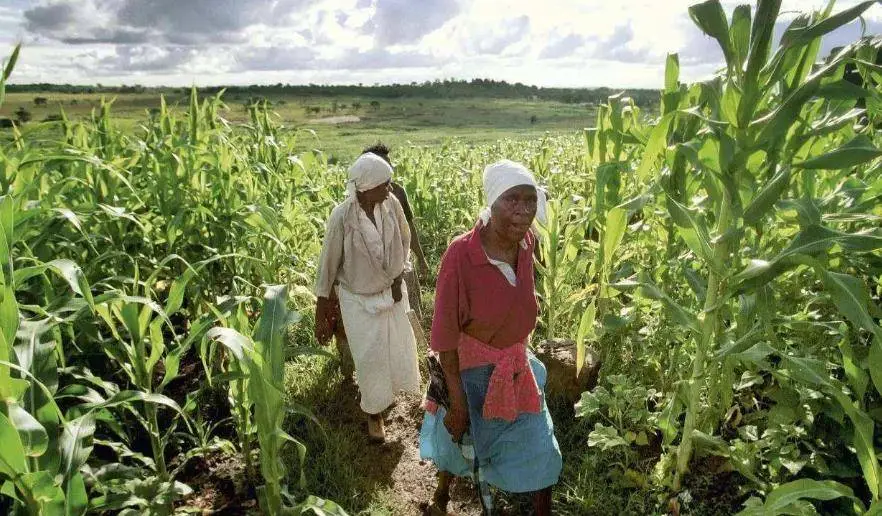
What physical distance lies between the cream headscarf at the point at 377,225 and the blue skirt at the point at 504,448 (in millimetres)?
1064

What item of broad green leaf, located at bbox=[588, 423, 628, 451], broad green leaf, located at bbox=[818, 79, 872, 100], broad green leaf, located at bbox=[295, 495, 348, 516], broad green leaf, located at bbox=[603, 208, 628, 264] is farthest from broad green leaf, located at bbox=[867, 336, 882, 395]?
broad green leaf, located at bbox=[295, 495, 348, 516]

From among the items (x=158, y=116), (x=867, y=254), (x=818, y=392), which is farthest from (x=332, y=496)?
(x=158, y=116)

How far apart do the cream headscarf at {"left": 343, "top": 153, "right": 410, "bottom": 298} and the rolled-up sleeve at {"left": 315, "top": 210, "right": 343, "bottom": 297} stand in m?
0.05

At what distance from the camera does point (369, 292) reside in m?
3.29

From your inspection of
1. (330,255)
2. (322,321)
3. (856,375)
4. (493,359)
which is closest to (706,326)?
(856,375)

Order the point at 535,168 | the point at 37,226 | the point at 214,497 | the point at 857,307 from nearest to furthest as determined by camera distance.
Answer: the point at 857,307, the point at 37,226, the point at 214,497, the point at 535,168

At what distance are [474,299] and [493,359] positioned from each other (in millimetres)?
273

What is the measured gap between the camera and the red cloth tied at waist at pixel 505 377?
231 centimetres

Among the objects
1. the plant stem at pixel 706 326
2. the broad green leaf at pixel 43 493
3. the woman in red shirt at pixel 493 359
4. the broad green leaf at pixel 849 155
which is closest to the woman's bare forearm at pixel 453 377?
the woman in red shirt at pixel 493 359

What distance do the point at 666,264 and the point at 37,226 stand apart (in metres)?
2.72

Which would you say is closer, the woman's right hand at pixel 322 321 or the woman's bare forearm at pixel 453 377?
the woman's bare forearm at pixel 453 377

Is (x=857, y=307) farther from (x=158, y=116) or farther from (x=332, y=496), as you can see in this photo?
(x=158, y=116)

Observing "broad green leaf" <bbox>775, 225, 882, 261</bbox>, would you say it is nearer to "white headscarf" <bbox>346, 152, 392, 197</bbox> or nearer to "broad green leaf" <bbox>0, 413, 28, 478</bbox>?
"white headscarf" <bbox>346, 152, 392, 197</bbox>

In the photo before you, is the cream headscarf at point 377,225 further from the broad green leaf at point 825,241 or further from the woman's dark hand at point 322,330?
the broad green leaf at point 825,241
